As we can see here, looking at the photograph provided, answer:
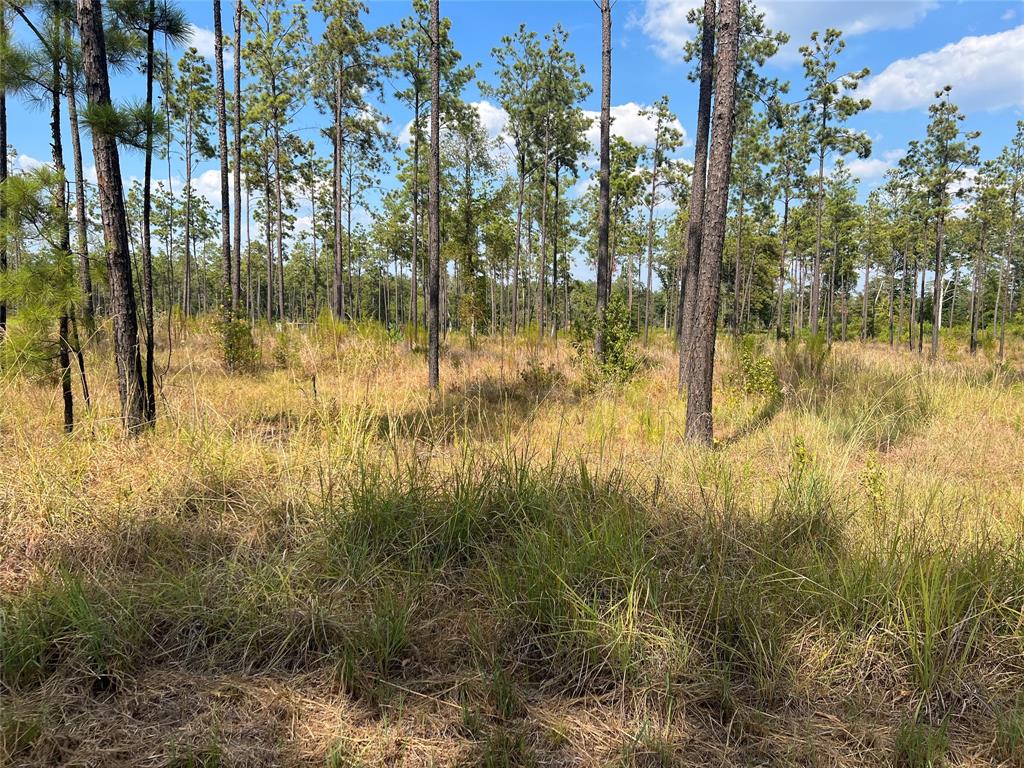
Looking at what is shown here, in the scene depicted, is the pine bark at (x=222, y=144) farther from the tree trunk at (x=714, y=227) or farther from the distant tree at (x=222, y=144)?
the tree trunk at (x=714, y=227)

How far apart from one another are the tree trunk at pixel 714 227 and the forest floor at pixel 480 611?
151 centimetres

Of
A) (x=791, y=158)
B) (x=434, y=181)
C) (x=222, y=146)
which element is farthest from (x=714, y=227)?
(x=791, y=158)

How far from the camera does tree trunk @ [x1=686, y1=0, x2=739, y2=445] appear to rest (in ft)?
16.3

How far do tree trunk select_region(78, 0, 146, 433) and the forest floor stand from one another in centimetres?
54

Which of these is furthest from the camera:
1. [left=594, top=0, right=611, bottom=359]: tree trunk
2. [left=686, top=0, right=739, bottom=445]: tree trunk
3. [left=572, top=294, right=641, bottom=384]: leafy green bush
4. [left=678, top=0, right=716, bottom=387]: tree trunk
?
[left=594, top=0, right=611, bottom=359]: tree trunk

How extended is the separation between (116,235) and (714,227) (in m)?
5.57

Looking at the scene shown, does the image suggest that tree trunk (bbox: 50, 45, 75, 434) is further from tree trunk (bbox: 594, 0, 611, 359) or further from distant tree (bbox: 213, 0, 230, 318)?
tree trunk (bbox: 594, 0, 611, 359)

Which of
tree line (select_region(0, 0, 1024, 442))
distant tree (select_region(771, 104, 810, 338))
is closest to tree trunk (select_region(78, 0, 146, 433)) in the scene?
tree line (select_region(0, 0, 1024, 442))

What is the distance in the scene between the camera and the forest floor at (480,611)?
189cm

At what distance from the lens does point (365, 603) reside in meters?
2.53

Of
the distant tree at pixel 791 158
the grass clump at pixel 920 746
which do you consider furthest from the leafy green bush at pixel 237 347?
the distant tree at pixel 791 158

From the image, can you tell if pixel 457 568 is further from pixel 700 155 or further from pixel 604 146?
pixel 604 146

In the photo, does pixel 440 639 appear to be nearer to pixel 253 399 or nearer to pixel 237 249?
pixel 253 399

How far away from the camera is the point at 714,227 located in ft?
16.8
